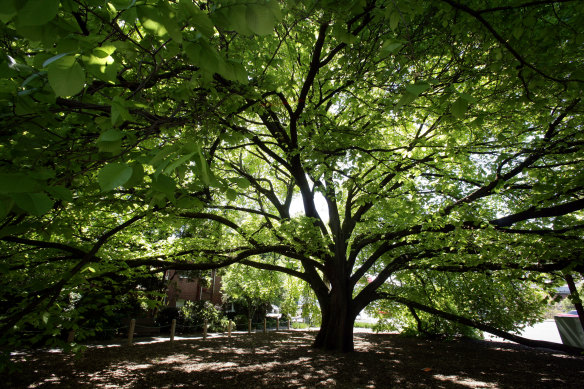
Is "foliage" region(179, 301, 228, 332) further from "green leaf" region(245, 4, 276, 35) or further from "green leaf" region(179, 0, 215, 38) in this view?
"green leaf" region(245, 4, 276, 35)

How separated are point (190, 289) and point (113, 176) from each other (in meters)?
32.7

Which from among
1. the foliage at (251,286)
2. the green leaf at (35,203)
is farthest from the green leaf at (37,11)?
the foliage at (251,286)

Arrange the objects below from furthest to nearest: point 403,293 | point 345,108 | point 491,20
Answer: point 403,293
point 345,108
point 491,20

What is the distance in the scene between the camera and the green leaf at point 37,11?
96 cm

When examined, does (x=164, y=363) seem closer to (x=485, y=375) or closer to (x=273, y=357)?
(x=273, y=357)

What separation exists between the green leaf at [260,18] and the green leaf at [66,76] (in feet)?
2.46

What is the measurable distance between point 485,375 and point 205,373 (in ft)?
24.2

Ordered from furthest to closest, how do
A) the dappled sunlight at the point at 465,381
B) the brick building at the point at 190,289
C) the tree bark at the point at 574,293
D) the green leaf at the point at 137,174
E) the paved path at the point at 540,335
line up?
1. the brick building at the point at 190,289
2. the paved path at the point at 540,335
3. the tree bark at the point at 574,293
4. the dappled sunlight at the point at 465,381
5. the green leaf at the point at 137,174

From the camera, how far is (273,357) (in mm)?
Result: 9508

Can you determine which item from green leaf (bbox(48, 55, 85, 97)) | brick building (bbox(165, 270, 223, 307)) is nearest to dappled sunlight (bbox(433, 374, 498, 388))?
green leaf (bbox(48, 55, 85, 97))

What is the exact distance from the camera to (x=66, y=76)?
1133 mm

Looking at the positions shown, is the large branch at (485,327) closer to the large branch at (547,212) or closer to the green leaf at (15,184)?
the large branch at (547,212)

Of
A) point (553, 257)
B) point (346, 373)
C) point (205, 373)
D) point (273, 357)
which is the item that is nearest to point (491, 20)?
point (553, 257)

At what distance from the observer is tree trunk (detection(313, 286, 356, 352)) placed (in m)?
10.3
